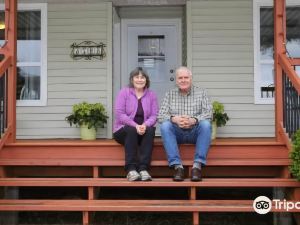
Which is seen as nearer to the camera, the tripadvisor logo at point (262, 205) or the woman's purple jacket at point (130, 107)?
the tripadvisor logo at point (262, 205)

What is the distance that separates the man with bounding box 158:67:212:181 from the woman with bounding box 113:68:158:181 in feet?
0.44

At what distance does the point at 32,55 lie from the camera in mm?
6484

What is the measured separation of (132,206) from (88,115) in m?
2.32

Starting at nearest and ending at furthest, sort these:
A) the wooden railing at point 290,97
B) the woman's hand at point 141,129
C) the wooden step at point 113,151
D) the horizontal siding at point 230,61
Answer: the woman's hand at point 141,129 < the wooden railing at point 290,97 < the wooden step at point 113,151 < the horizontal siding at point 230,61

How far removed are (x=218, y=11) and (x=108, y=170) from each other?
3.03 metres

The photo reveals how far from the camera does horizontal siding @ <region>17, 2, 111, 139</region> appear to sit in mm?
6391

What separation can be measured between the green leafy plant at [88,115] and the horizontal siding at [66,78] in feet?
1.15

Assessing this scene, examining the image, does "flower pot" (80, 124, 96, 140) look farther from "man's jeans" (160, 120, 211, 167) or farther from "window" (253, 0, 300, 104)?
"window" (253, 0, 300, 104)

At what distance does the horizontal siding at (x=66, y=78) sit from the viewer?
6.39m

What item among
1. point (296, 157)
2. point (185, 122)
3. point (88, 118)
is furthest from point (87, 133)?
point (296, 157)

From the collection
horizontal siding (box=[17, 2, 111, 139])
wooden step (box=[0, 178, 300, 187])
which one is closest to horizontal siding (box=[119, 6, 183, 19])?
horizontal siding (box=[17, 2, 111, 139])

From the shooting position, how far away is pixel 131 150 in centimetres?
410

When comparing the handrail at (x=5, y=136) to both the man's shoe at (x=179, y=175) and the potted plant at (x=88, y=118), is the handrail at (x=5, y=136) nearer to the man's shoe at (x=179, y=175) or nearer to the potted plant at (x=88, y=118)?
the potted plant at (x=88, y=118)

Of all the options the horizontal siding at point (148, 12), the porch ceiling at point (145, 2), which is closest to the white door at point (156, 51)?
the horizontal siding at point (148, 12)
